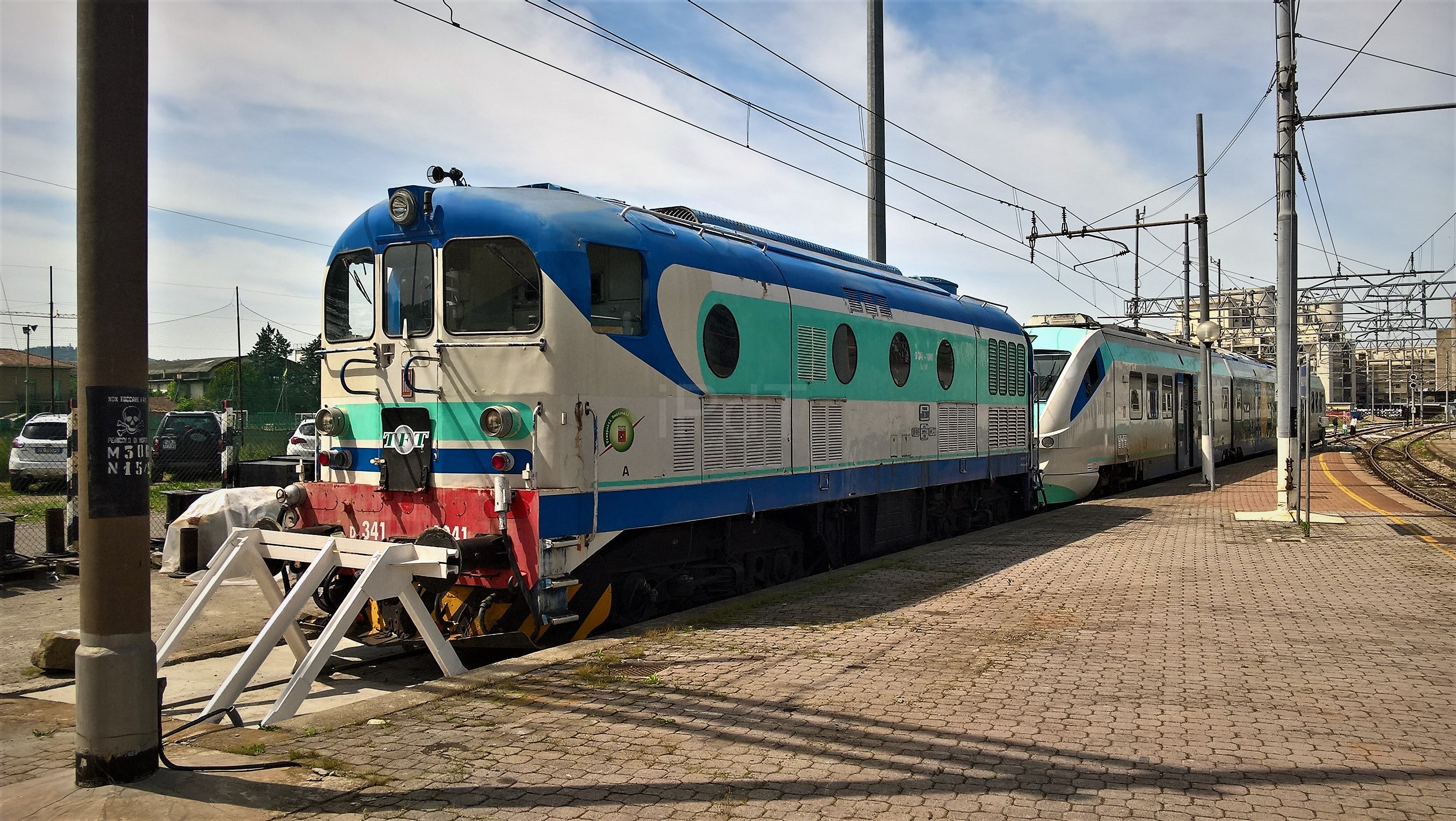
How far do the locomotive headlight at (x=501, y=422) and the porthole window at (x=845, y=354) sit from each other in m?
4.27

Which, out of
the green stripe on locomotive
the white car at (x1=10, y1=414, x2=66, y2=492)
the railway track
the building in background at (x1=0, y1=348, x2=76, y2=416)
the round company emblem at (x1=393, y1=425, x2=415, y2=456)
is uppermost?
the building in background at (x1=0, y1=348, x2=76, y2=416)

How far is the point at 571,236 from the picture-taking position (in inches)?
308

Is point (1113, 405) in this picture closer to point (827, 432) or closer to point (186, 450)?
point (827, 432)

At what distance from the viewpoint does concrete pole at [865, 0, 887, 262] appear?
1652cm

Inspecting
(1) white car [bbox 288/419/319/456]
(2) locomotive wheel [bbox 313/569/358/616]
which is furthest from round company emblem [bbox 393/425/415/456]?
(1) white car [bbox 288/419/319/456]

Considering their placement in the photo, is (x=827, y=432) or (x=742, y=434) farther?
(x=827, y=432)

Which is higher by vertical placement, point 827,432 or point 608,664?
point 827,432

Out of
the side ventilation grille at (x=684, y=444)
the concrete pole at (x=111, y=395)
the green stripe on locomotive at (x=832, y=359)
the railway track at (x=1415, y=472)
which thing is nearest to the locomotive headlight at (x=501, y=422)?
the side ventilation grille at (x=684, y=444)

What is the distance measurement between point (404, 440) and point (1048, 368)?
14385mm

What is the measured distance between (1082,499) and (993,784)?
55.6 feet

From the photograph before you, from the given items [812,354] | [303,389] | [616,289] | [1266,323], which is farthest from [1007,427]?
[303,389]

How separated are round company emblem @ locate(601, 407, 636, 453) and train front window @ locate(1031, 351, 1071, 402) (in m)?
12.6

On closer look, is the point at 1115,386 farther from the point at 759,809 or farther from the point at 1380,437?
the point at 1380,437

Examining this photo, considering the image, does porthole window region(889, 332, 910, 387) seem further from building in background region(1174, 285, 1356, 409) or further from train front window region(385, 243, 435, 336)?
building in background region(1174, 285, 1356, 409)
